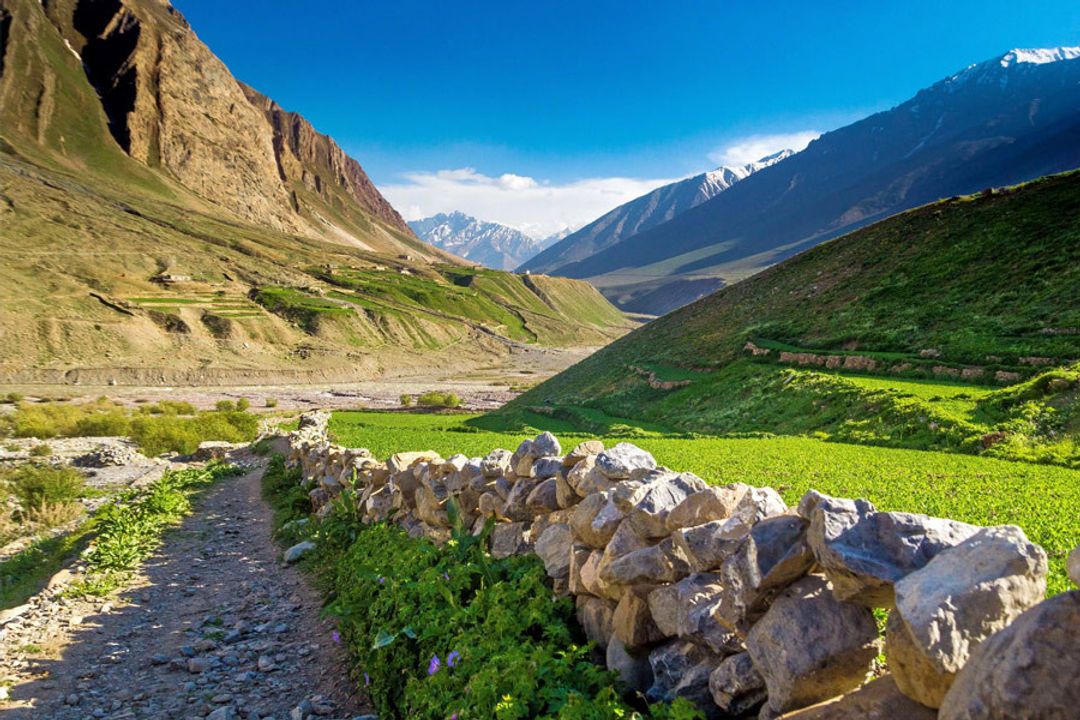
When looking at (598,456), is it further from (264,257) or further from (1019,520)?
(264,257)

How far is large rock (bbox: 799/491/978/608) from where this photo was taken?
2799 millimetres

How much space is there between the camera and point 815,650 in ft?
9.70

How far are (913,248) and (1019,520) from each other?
39776mm

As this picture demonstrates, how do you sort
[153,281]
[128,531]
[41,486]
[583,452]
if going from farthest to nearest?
[153,281], [41,486], [128,531], [583,452]

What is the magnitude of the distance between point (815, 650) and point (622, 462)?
294 cm

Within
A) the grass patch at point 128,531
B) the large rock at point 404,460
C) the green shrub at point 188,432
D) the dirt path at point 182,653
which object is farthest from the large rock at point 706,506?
the green shrub at point 188,432

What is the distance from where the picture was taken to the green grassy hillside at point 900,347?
50.8ft

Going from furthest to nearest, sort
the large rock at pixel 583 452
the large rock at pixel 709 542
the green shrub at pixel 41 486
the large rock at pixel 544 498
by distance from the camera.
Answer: the green shrub at pixel 41 486 < the large rock at pixel 544 498 < the large rock at pixel 583 452 < the large rock at pixel 709 542

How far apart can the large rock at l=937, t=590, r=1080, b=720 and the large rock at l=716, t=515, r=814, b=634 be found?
3.73 feet

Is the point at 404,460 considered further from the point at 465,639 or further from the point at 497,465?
the point at 465,639

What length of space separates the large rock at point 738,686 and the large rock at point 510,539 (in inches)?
141

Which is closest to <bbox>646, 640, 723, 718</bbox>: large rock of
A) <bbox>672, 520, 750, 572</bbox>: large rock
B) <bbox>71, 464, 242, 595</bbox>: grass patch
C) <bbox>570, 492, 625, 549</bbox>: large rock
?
<bbox>672, 520, 750, 572</bbox>: large rock

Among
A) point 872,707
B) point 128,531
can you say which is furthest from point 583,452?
point 128,531

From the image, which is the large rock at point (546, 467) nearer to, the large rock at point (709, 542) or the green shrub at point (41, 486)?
the large rock at point (709, 542)
